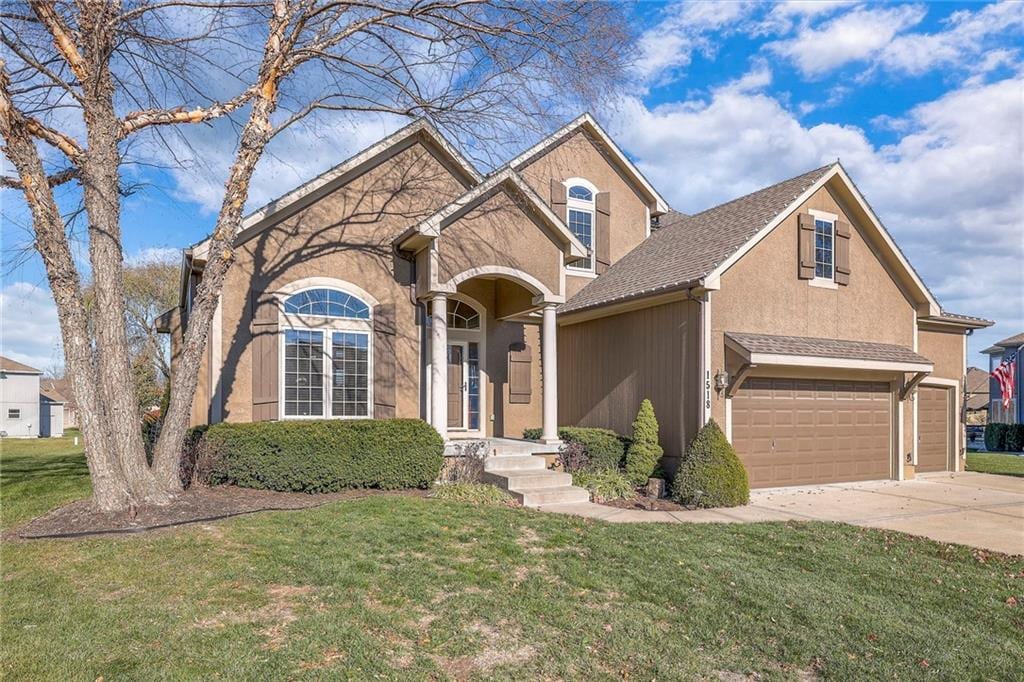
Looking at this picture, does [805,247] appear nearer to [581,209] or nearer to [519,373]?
[581,209]

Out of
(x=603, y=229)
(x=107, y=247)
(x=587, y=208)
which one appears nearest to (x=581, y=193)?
(x=587, y=208)

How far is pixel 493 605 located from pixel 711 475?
20.5ft

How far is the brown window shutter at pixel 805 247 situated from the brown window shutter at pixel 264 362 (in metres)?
10.0

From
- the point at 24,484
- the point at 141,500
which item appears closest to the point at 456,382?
the point at 141,500

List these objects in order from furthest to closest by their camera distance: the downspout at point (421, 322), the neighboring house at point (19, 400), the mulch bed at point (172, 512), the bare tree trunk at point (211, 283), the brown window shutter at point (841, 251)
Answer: the neighboring house at point (19, 400) → the brown window shutter at point (841, 251) → the downspout at point (421, 322) → the bare tree trunk at point (211, 283) → the mulch bed at point (172, 512)

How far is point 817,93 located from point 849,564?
11.4 metres

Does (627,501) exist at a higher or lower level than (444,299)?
lower

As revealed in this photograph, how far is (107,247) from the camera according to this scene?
8.80 metres

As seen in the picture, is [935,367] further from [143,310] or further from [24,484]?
[143,310]

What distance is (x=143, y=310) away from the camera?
2875 cm

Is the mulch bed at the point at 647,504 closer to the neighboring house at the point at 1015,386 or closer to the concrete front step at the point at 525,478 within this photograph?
the concrete front step at the point at 525,478

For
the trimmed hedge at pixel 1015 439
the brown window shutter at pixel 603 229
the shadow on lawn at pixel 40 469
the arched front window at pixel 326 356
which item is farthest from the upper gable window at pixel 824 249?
the trimmed hedge at pixel 1015 439

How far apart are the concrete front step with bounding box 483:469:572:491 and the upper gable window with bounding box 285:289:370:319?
3841 millimetres

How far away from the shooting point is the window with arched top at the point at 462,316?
14156 millimetres
